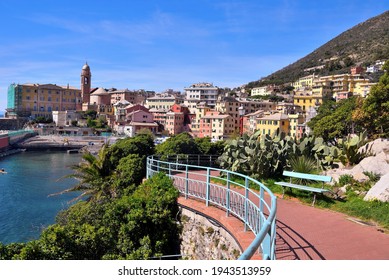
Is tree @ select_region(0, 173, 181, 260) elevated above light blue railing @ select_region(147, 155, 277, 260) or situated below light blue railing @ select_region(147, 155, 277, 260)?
below

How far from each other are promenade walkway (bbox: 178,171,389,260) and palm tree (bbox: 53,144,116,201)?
810 centimetres

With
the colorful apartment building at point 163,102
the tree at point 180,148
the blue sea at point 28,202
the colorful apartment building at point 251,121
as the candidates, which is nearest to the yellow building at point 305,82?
the colorful apartment building at point 251,121

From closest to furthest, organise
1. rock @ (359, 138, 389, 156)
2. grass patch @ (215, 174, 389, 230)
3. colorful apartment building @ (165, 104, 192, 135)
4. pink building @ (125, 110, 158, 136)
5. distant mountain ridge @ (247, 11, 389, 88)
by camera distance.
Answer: grass patch @ (215, 174, 389, 230) → rock @ (359, 138, 389, 156) → pink building @ (125, 110, 158, 136) → colorful apartment building @ (165, 104, 192, 135) → distant mountain ridge @ (247, 11, 389, 88)

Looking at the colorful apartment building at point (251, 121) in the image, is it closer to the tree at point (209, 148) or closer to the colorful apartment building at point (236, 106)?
the colorful apartment building at point (236, 106)

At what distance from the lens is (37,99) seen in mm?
111562

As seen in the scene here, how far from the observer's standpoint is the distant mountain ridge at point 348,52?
12631 cm

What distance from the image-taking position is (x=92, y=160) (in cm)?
1677

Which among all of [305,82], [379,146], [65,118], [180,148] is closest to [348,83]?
[305,82]

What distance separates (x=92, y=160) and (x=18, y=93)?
10520cm

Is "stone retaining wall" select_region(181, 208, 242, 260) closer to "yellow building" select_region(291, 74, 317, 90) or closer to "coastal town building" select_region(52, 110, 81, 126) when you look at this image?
"coastal town building" select_region(52, 110, 81, 126)

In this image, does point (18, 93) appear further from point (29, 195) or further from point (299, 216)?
point (299, 216)

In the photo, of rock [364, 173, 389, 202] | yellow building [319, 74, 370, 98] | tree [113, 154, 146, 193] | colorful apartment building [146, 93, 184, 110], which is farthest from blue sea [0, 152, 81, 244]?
yellow building [319, 74, 370, 98]

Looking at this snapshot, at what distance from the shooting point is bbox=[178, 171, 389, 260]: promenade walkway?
17.9 feet

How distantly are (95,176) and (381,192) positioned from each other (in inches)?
471
